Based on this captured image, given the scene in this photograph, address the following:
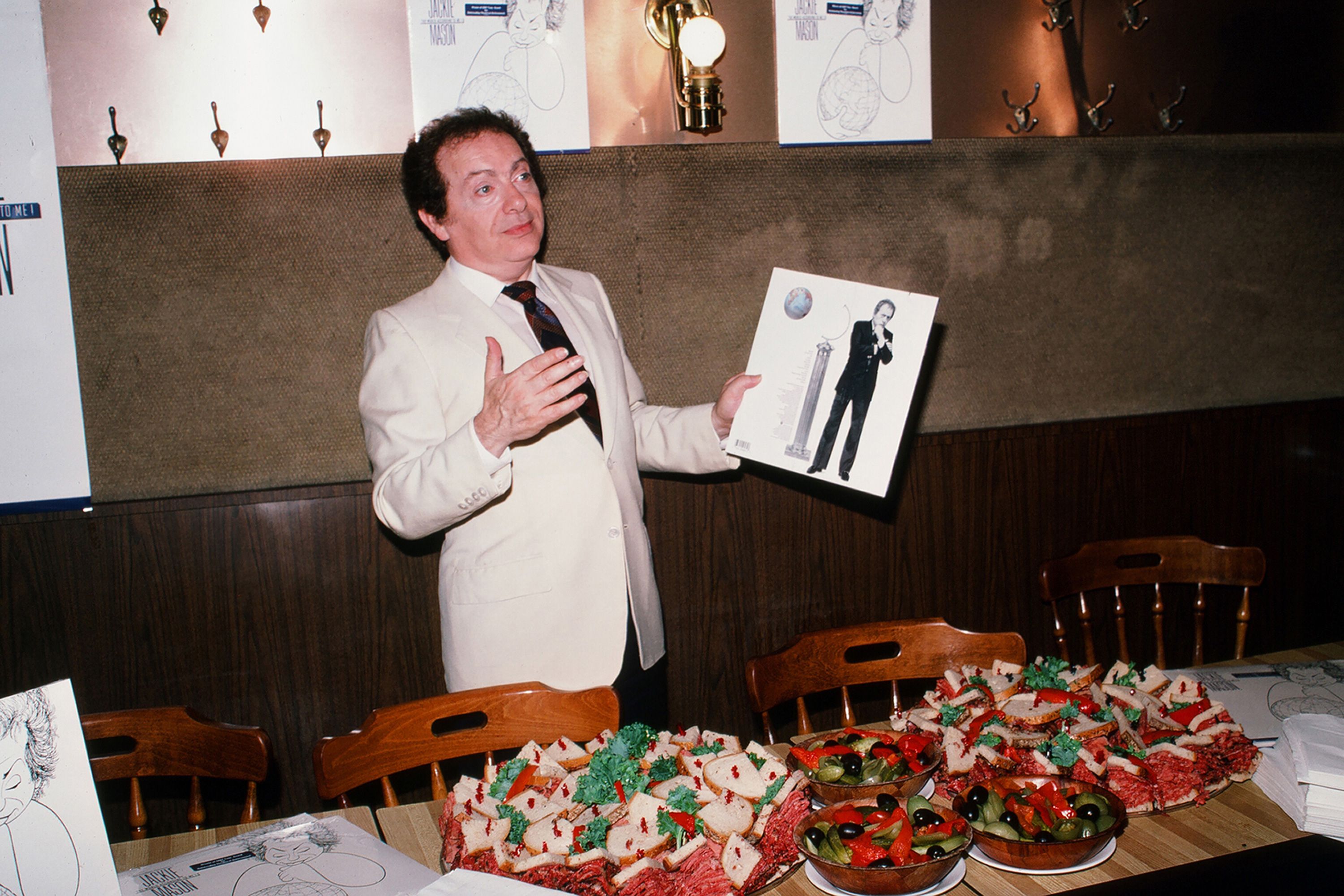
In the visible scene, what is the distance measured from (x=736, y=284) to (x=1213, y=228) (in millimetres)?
1644

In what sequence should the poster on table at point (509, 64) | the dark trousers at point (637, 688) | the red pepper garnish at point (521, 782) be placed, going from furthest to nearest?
1. the poster on table at point (509, 64)
2. the dark trousers at point (637, 688)
3. the red pepper garnish at point (521, 782)

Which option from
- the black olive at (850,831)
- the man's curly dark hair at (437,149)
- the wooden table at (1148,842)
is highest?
the man's curly dark hair at (437,149)

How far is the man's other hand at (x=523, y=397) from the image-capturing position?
5.48ft

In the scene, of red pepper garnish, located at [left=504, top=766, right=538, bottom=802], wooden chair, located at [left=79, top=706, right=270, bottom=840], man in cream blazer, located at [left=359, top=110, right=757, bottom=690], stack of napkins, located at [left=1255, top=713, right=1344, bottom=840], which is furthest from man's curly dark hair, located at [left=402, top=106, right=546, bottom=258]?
stack of napkins, located at [left=1255, top=713, right=1344, bottom=840]

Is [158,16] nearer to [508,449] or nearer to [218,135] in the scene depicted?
[218,135]

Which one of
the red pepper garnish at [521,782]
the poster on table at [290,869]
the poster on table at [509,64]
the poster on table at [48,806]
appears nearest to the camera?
the poster on table at [48,806]

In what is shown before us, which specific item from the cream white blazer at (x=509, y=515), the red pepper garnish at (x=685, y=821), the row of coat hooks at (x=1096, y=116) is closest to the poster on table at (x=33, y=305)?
the cream white blazer at (x=509, y=515)

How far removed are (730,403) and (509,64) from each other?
115cm

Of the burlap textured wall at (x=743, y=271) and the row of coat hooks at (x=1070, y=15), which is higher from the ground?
the row of coat hooks at (x=1070, y=15)

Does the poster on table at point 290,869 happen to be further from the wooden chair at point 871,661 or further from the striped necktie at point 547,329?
the striped necktie at point 547,329

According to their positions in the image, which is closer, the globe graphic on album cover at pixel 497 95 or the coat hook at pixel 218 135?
the coat hook at pixel 218 135

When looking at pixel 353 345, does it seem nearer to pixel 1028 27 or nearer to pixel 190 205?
pixel 190 205

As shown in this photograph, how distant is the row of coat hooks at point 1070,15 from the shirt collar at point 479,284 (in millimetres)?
2019

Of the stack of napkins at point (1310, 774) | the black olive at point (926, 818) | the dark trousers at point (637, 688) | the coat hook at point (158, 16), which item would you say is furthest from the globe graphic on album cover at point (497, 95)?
the stack of napkins at point (1310, 774)
